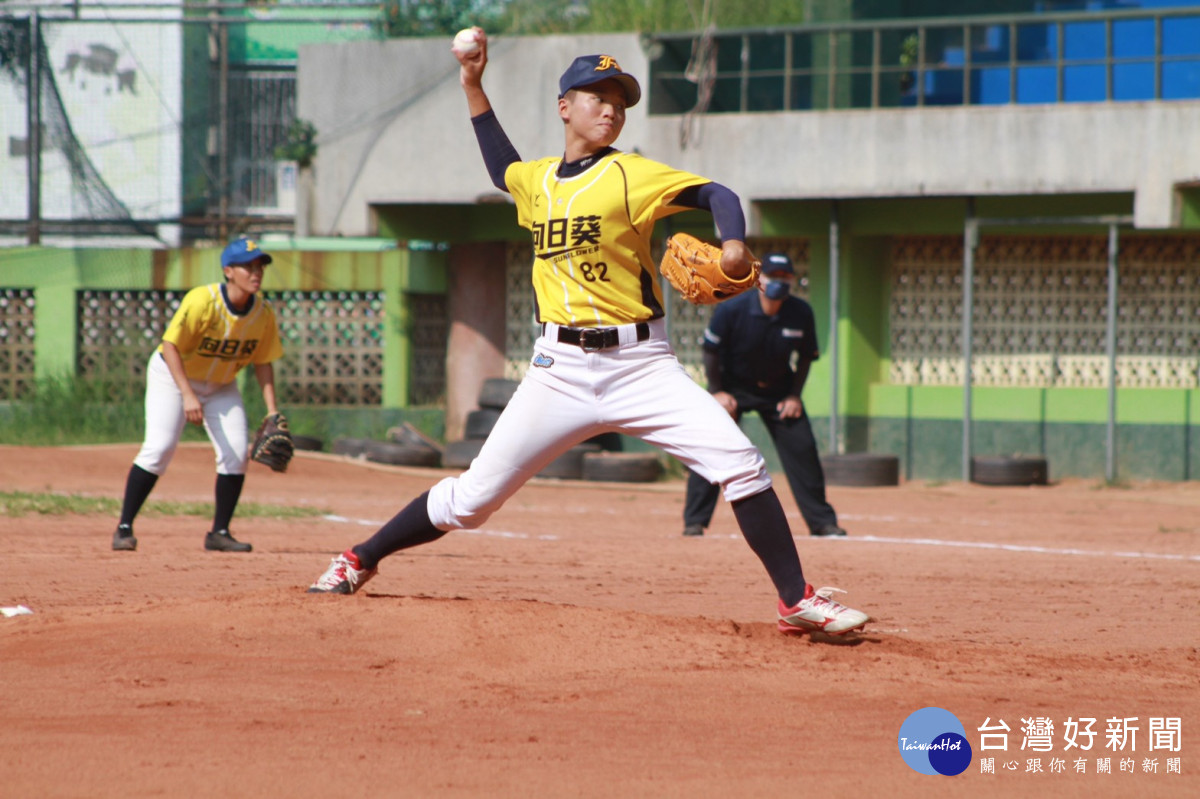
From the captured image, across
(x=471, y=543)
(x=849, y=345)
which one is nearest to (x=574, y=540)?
(x=471, y=543)

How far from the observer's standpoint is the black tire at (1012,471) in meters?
17.7

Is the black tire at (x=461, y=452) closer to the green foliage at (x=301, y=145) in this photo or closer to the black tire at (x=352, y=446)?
the black tire at (x=352, y=446)

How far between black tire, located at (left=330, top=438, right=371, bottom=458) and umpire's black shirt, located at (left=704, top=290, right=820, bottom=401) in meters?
9.44

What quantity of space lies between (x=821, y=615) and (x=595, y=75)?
2.30 meters

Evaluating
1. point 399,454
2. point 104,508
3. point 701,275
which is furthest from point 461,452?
point 701,275

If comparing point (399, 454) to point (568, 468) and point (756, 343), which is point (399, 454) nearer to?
point (568, 468)

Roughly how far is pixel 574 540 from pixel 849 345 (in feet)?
31.9

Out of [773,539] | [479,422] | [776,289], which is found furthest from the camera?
[479,422]

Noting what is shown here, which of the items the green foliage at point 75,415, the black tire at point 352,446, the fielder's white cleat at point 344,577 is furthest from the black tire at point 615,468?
the fielder's white cleat at point 344,577

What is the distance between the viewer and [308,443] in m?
19.3

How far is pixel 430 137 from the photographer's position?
20047 mm

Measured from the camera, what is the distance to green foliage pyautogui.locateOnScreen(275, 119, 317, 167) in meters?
20.3

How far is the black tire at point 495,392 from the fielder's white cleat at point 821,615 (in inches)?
568

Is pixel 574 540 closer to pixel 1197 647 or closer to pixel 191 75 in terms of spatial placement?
pixel 1197 647
